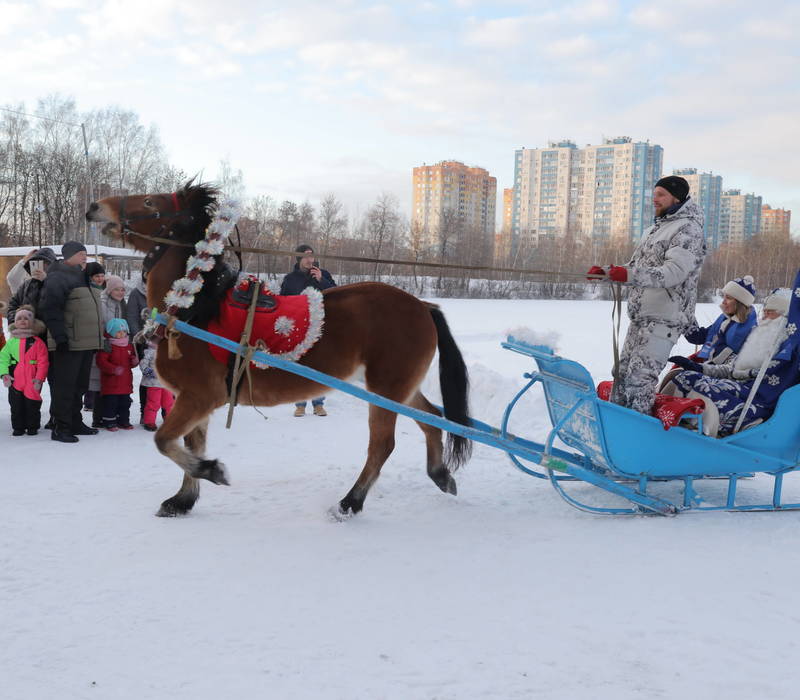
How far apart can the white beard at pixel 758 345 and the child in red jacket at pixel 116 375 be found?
5.46 m

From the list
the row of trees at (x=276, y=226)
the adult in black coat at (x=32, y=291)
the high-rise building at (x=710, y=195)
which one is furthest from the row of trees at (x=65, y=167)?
the high-rise building at (x=710, y=195)

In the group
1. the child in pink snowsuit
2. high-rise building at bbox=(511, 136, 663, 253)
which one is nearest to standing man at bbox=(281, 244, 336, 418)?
the child in pink snowsuit

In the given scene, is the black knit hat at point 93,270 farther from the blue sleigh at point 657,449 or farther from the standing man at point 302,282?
the blue sleigh at point 657,449

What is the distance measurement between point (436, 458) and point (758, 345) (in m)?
2.27

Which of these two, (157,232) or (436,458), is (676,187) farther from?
(157,232)

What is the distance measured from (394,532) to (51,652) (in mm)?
1876

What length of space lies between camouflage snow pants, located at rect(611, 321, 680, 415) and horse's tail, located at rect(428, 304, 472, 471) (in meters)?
1.04

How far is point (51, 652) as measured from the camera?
7.98 feet

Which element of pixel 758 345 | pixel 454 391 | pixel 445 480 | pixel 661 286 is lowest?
pixel 445 480

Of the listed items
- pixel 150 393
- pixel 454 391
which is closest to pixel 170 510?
pixel 454 391

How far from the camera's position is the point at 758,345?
4.32m

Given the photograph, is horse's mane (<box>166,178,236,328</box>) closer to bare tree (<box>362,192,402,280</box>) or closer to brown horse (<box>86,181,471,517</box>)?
brown horse (<box>86,181,471,517</box>)

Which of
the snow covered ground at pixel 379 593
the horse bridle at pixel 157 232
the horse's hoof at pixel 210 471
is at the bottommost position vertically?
the snow covered ground at pixel 379 593

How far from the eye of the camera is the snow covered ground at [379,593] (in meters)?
2.29
